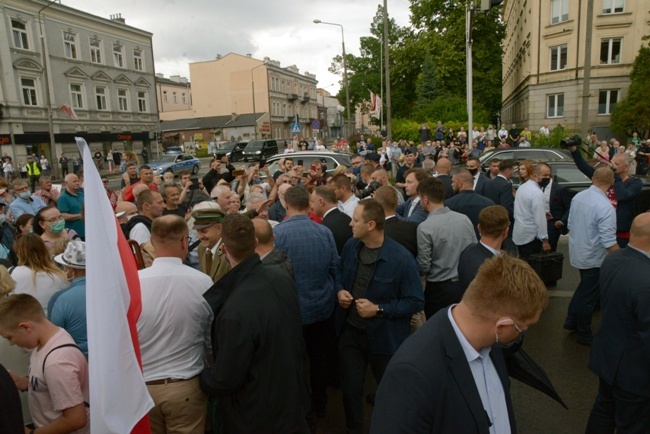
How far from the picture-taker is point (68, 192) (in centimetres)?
777

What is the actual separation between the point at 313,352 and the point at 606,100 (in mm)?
36539

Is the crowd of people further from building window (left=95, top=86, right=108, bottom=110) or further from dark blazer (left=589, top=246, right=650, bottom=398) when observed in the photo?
building window (left=95, top=86, right=108, bottom=110)

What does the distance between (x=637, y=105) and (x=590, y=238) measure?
91.6ft

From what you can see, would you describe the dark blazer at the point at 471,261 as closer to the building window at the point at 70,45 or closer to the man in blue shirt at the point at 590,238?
the man in blue shirt at the point at 590,238

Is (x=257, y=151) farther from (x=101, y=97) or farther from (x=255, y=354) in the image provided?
(x=255, y=354)

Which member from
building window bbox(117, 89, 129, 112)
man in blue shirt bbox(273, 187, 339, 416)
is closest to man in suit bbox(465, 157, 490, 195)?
man in blue shirt bbox(273, 187, 339, 416)

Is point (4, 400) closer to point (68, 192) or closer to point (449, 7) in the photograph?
point (68, 192)

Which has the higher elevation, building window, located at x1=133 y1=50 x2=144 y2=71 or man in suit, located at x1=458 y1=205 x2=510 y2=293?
building window, located at x1=133 y1=50 x2=144 y2=71

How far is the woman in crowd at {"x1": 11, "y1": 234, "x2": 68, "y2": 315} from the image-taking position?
3641 mm

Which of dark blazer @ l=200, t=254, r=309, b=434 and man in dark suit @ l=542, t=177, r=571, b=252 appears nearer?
dark blazer @ l=200, t=254, r=309, b=434

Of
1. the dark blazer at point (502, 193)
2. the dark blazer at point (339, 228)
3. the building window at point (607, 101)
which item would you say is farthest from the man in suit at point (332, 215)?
the building window at point (607, 101)

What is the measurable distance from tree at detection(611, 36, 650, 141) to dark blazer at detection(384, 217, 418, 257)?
2942 cm

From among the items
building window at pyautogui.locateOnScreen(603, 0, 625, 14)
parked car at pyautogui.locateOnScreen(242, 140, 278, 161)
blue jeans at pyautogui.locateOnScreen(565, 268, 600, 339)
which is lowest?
blue jeans at pyautogui.locateOnScreen(565, 268, 600, 339)

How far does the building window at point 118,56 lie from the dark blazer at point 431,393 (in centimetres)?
4842
